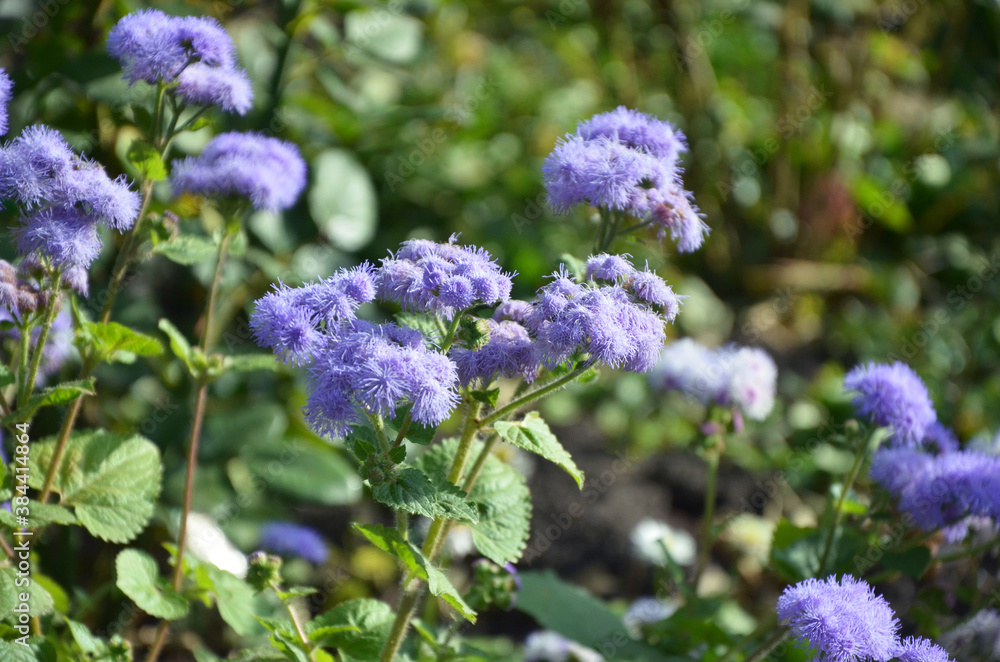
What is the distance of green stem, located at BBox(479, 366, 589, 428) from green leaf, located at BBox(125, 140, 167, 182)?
810mm

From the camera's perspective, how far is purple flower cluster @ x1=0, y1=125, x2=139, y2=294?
4.75 feet

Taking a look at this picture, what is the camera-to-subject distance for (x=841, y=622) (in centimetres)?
137

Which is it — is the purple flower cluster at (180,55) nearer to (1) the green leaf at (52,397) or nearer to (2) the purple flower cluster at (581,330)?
(1) the green leaf at (52,397)

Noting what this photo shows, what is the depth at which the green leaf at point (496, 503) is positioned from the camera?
1.59m

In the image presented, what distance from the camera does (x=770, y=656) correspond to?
2.15 m

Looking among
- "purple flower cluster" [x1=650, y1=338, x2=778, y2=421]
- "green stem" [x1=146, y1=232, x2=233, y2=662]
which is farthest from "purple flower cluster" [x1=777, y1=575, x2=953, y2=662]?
"green stem" [x1=146, y1=232, x2=233, y2=662]

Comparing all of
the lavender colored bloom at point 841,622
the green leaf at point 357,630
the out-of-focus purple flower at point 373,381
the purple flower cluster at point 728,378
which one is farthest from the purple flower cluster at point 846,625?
the purple flower cluster at point 728,378

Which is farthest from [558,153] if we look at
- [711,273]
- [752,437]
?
[711,273]

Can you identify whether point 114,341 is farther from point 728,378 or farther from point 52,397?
point 728,378

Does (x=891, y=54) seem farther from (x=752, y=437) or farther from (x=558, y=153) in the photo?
(x=558, y=153)

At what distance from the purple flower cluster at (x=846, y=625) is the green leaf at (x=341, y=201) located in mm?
2157

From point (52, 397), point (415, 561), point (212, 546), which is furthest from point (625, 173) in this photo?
point (212, 546)

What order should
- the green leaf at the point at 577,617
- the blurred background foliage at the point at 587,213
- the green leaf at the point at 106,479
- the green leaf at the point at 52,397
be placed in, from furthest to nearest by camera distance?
the blurred background foliage at the point at 587,213 → the green leaf at the point at 577,617 → the green leaf at the point at 106,479 → the green leaf at the point at 52,397

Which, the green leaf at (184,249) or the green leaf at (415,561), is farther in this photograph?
the green leaf at (184,249)
